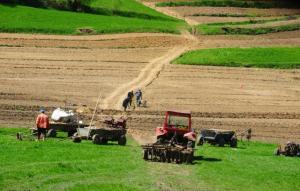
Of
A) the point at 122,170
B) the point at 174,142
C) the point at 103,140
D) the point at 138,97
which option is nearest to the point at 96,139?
the point at 103,140

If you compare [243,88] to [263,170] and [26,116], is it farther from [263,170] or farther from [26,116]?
[263,170]

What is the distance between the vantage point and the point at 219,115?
4728 centimetres

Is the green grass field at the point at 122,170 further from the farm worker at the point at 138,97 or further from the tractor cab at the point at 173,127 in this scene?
the farm worker at the point at 138,97

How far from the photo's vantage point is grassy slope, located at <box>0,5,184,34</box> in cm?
7662

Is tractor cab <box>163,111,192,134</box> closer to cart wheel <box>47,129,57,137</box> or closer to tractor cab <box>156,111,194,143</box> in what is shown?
tractor cab <box>156,111,194,143</box>

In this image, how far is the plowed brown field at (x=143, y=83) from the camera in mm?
45375

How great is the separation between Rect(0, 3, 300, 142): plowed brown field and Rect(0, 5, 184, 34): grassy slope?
2.70 m

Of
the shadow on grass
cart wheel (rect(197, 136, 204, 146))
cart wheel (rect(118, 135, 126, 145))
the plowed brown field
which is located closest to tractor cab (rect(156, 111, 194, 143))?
the shadow on grass

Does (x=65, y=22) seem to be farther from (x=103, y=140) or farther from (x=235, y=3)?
(x=103, y=140)

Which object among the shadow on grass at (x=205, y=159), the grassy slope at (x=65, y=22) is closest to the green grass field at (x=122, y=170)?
the shadow on grass at (x=205, y=159)

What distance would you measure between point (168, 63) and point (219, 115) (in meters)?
18.6

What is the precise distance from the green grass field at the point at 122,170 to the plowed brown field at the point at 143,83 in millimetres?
8737

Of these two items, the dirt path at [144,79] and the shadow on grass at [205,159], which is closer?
the shadow on grass at [205,159]

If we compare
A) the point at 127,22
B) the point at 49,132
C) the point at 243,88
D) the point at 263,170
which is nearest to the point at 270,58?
the point at 243,88
